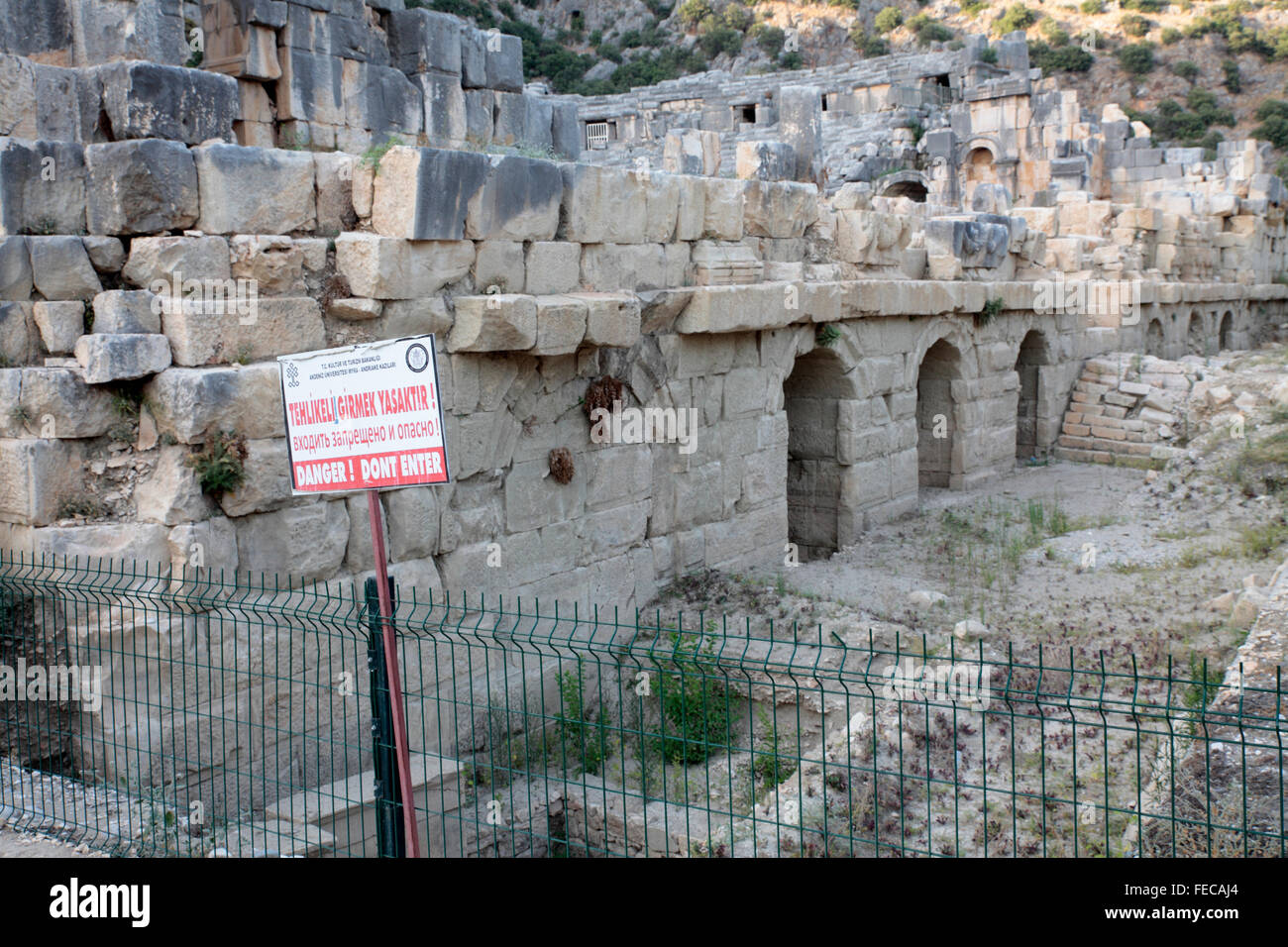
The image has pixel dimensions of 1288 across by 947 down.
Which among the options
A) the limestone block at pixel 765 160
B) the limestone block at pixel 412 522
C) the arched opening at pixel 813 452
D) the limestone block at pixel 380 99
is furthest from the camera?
the limestone block at pixel 765 160

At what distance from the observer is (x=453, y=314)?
6.96 m

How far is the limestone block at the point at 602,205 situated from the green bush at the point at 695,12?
42046 mm

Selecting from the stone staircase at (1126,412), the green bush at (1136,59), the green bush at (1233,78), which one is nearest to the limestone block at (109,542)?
the stone staircase at (1126,412)

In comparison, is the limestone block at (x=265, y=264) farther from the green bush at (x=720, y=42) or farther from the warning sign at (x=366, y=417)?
the green bush at (x=720, y=42)

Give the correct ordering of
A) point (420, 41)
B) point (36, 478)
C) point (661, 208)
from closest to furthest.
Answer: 1. point (36, 478)
2. point (661, 208)
3. point (420, 41)

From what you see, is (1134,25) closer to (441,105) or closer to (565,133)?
(565,133)

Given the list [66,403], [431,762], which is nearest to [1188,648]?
[431,762]

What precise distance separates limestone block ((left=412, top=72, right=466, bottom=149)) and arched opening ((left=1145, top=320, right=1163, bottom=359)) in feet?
38.2

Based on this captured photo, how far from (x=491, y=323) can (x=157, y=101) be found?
2129 mm

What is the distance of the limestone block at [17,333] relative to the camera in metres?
5.80

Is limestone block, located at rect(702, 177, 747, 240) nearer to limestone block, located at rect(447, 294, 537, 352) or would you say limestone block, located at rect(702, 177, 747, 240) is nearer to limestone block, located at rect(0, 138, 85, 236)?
limestone block, located at rect(447, 294, 537, 352)

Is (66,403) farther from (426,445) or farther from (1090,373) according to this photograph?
(1090,373)
